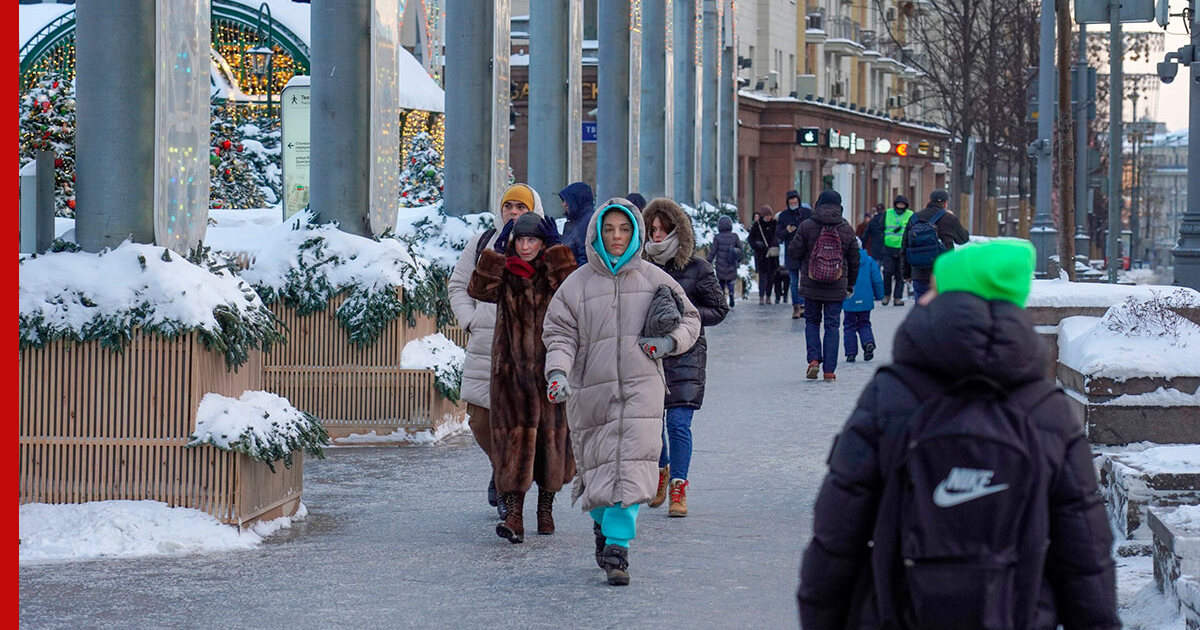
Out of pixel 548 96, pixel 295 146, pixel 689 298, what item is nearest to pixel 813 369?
pixel 295 146

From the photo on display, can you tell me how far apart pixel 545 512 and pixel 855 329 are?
9.90 metres

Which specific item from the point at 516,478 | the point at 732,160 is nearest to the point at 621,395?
the point at 516,478

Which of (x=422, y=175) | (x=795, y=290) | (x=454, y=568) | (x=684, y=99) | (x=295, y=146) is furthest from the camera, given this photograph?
(x=684, y=99)

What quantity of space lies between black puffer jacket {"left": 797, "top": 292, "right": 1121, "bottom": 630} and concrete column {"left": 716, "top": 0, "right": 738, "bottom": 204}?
114ft

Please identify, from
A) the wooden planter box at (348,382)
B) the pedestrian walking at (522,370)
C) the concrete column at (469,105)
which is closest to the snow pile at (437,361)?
the wooden planter box at (348,382)

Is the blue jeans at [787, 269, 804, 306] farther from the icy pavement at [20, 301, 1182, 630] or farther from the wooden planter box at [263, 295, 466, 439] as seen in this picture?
the icy pavement at [20, 301, 1182, 630]

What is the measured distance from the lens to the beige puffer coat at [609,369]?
304 inches

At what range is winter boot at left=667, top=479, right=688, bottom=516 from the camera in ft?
31.0

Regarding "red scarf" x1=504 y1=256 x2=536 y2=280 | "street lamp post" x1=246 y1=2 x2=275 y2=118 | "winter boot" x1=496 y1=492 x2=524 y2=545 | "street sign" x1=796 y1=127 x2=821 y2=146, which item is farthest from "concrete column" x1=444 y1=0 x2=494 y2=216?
"street sign" x1=796 y1=127 x2=821 y2=146

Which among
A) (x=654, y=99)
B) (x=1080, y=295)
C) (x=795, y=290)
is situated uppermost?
(x=654, y=99)

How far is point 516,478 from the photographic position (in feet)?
28.4

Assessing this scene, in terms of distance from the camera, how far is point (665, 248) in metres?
9.65

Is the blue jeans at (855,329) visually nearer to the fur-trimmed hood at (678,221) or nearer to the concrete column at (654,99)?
the fur-trimmed hood at (678,221)

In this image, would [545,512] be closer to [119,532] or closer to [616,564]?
[616,564]
